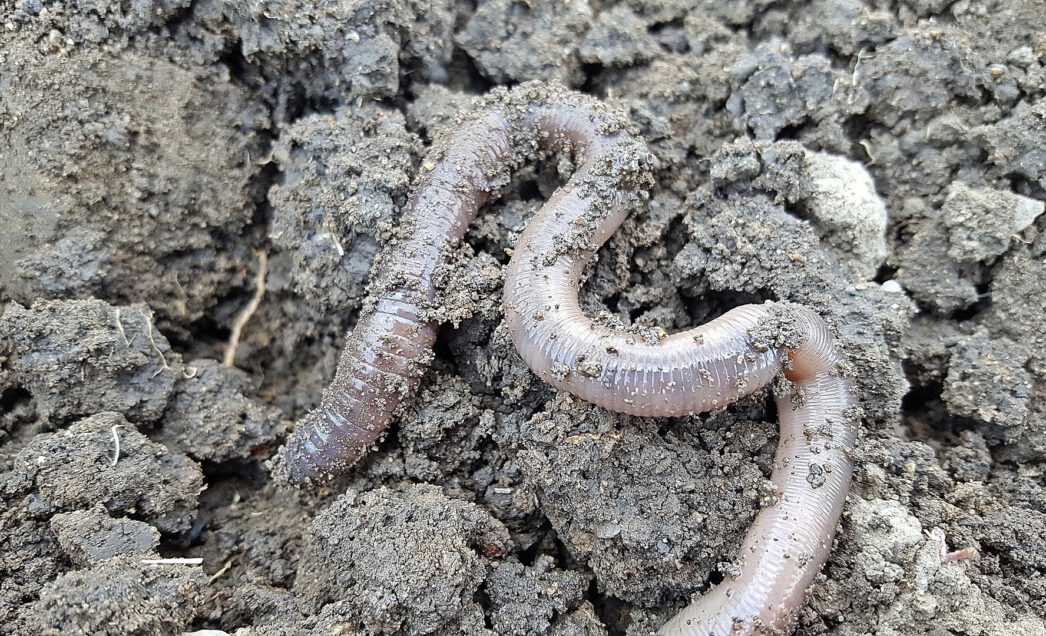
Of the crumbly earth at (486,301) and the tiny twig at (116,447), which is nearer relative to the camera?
the crumbly earth at (486,301)

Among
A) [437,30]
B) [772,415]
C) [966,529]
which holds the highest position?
[437,30]

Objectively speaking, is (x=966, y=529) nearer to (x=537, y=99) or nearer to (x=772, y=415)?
(x=772, y=415)

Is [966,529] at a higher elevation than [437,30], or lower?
lower

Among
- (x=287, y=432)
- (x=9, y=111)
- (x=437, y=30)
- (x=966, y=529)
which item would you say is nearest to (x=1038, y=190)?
(x=966, y=529)

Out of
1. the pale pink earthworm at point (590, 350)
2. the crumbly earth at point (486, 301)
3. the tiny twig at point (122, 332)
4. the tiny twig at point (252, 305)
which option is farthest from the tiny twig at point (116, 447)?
the tiny twig at point (252, 305)

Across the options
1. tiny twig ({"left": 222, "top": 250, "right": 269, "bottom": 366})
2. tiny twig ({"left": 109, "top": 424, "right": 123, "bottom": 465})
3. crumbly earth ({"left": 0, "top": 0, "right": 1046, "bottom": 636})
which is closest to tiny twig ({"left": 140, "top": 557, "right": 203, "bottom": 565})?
crumbly earth ({"left": 0, "top": 0, "right": 1046, "bottom": 636})

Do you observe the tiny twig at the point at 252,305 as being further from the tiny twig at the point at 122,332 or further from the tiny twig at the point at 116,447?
the tiny twig at the point at 116,447
